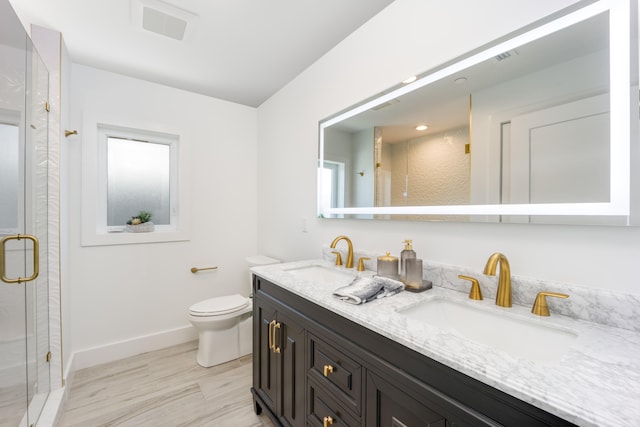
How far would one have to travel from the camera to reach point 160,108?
8.16 ft

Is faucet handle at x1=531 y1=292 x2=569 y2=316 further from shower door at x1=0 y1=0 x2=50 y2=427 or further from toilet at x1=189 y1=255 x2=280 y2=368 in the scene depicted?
shower door at x1=0 y1=0 x2=50 y2=427

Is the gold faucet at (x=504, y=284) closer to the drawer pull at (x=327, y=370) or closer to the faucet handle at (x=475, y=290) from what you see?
the faucet handle at (x=475, y=290)

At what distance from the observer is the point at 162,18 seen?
1.66 m

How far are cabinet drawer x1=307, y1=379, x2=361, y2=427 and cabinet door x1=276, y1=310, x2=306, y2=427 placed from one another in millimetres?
→ 64

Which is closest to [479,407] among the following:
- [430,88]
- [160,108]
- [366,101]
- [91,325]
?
[430,88]

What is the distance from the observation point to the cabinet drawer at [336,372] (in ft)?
3.08

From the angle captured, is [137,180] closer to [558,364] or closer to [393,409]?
[393,409]

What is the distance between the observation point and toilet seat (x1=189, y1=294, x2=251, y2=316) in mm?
2113

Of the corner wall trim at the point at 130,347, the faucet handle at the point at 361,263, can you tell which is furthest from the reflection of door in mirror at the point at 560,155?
the corner wall trim at the point at 130,347

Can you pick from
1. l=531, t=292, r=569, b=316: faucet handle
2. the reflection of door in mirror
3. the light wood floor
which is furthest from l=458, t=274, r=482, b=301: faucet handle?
the light wood floor

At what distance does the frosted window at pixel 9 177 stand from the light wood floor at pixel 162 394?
122cm

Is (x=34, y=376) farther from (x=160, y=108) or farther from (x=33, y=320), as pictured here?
(x=160, y=108)

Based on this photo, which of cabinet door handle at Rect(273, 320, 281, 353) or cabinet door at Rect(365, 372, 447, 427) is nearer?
cabinet door at Rect(365, 372, 447, 427)

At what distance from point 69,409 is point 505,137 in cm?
281
